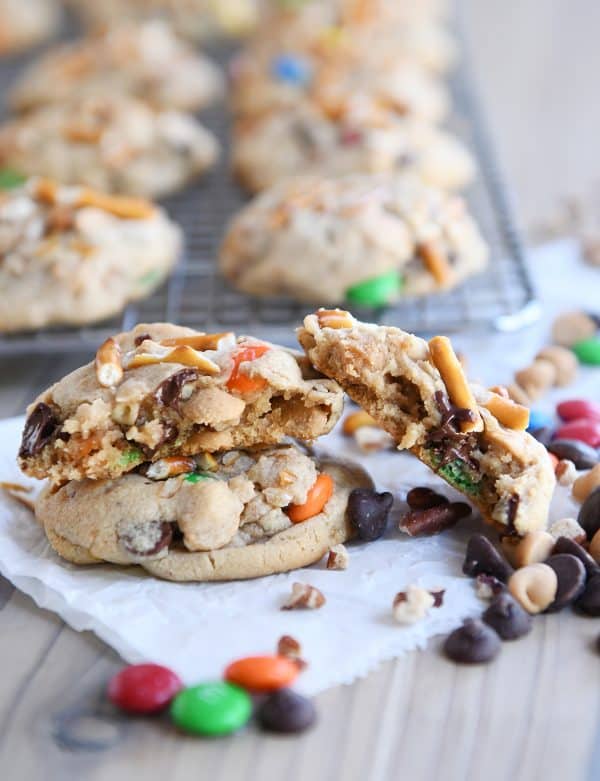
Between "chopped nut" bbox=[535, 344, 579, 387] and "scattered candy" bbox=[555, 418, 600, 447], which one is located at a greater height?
"scattered candy" bbox=[555, 418, 600, 447]

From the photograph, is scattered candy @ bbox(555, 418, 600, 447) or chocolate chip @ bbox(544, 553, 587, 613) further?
scattered candy @ bbox(555, 418, 600, 447)

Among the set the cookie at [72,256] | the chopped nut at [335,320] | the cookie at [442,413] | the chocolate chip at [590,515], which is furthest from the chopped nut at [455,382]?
the cookie at [72,256]

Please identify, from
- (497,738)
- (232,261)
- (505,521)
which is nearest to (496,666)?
(497,738)

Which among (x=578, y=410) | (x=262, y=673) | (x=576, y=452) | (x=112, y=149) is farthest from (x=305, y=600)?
(x=112, y=149)

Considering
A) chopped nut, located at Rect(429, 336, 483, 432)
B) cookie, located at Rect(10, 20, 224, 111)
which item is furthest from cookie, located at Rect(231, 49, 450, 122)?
chopped nut, located at Rect(429, 336, 483, 432)

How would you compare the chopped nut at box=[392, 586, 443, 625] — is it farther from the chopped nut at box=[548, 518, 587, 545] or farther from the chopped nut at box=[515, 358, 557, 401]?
the chopped nut at box=[515, 358, 557, 401]
